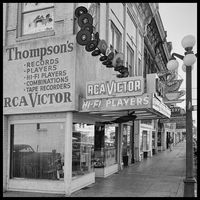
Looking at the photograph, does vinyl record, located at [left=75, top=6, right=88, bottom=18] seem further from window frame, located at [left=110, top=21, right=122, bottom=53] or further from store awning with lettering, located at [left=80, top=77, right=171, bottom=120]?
window frame, located at [left=110, top=21, right=122, bottom=53]

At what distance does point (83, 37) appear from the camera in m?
9.91

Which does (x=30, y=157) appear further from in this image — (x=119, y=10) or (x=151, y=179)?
(x=119, y=10)

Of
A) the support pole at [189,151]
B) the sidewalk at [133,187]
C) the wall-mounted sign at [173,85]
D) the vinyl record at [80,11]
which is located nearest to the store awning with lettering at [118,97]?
the support pole at [189,151]

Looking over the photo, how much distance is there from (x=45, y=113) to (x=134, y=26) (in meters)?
11.0

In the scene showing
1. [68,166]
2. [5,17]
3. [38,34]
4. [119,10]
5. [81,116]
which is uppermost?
[119,10]

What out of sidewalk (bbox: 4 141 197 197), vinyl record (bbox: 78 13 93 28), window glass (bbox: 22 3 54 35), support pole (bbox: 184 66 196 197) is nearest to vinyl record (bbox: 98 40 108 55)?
vinyl record (bbox: 78 13 93 28)

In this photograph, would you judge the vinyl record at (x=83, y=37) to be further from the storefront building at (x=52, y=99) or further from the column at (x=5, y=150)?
the column at (x=5, y=150)

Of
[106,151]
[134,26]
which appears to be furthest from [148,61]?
[106,151]

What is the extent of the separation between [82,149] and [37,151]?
1743 millimetres

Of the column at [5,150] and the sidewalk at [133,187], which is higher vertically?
the column at [5,150]

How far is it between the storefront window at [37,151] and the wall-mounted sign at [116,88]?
1636 millimetres

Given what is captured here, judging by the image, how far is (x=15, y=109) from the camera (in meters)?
11.1

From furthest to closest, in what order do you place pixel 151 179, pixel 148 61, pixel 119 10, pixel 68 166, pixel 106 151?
pixel 148 61 < pixel 119 10 < pixel 106 151 < pixel 151 179 < pixel 68 166

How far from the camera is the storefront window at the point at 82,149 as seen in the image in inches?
432
